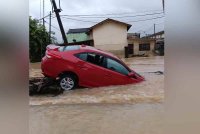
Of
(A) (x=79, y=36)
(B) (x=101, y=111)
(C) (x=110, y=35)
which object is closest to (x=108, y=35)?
(C) (x=110, y=35)

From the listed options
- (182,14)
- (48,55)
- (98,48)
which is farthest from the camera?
(48,55)

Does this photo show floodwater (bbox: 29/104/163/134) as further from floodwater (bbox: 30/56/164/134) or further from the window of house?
the window of house

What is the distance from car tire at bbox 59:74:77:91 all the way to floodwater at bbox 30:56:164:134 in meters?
0.13

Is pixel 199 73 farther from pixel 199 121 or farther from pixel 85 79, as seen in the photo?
pixel 85 79

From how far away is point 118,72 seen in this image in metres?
5.80

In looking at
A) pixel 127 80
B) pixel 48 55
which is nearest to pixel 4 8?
pixel 48 55

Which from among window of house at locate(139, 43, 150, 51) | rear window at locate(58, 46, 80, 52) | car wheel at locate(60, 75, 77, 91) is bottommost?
car wheel at locate(60, 75, 77, 91)

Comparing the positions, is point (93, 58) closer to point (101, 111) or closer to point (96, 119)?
point (101, 111)

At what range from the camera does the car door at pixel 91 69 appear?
5.64 m

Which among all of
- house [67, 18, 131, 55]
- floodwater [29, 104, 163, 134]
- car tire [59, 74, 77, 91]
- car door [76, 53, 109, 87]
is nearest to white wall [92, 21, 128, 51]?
house [67, 18, 131, 55]

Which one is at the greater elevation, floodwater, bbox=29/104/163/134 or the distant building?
the distant building

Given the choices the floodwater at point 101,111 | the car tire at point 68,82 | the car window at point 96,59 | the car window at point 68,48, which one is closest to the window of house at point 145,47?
the floodwater at point 101,111

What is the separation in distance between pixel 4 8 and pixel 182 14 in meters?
0.75

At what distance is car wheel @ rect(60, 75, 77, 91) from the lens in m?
5.55
